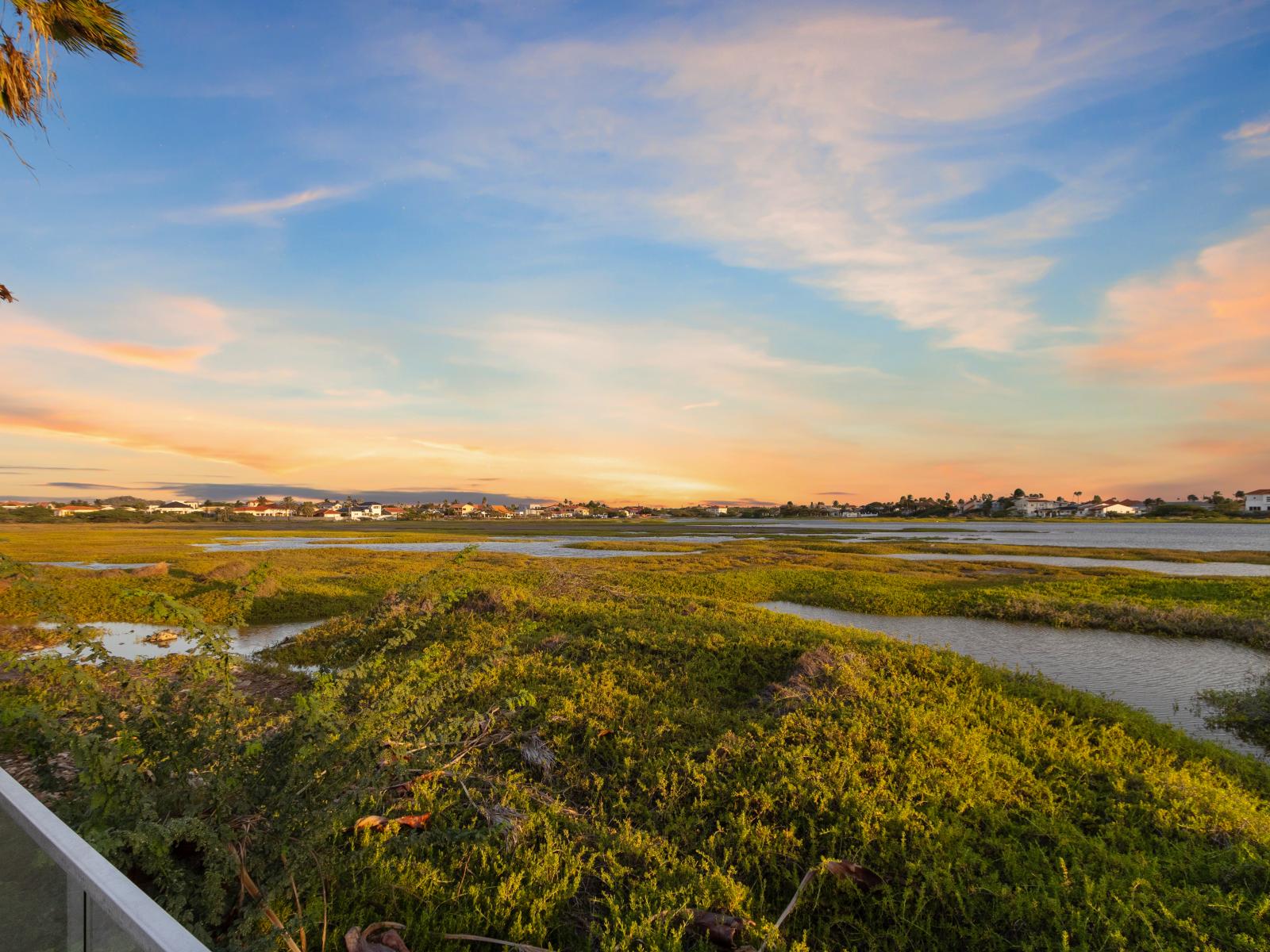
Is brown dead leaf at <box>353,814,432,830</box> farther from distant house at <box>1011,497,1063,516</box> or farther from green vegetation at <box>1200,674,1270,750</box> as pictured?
distant house at <box>1011,497,1063,516</box>

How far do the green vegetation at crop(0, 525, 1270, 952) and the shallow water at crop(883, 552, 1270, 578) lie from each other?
100ft

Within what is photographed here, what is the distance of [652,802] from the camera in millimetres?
6094

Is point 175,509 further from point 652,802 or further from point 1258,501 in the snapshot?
point 1258,501

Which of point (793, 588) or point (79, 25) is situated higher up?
point (79, 25)

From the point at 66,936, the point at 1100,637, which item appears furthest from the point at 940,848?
the point at 1100,637

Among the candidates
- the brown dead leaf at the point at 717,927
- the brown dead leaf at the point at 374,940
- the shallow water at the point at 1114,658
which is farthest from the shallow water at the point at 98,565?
the brown dead leaf at the point at 717,927

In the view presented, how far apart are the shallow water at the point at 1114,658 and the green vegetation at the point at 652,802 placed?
9.40 ft

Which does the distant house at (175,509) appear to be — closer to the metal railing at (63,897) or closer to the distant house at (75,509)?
the distant house at (75,509)

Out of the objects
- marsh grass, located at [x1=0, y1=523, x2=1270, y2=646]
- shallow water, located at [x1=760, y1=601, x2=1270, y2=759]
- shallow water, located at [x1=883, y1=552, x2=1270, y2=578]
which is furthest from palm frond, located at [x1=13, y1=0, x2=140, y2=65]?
shallow water, located at [x1=883, y1=552, x2=1270, y2=578]

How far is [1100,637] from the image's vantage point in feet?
54.1

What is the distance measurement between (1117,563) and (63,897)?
45157 millimetres

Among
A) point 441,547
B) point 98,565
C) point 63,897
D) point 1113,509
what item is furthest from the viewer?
point 1113,509

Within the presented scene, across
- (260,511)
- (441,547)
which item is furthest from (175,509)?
(441,547)

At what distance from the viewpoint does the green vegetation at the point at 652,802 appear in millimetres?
4281
